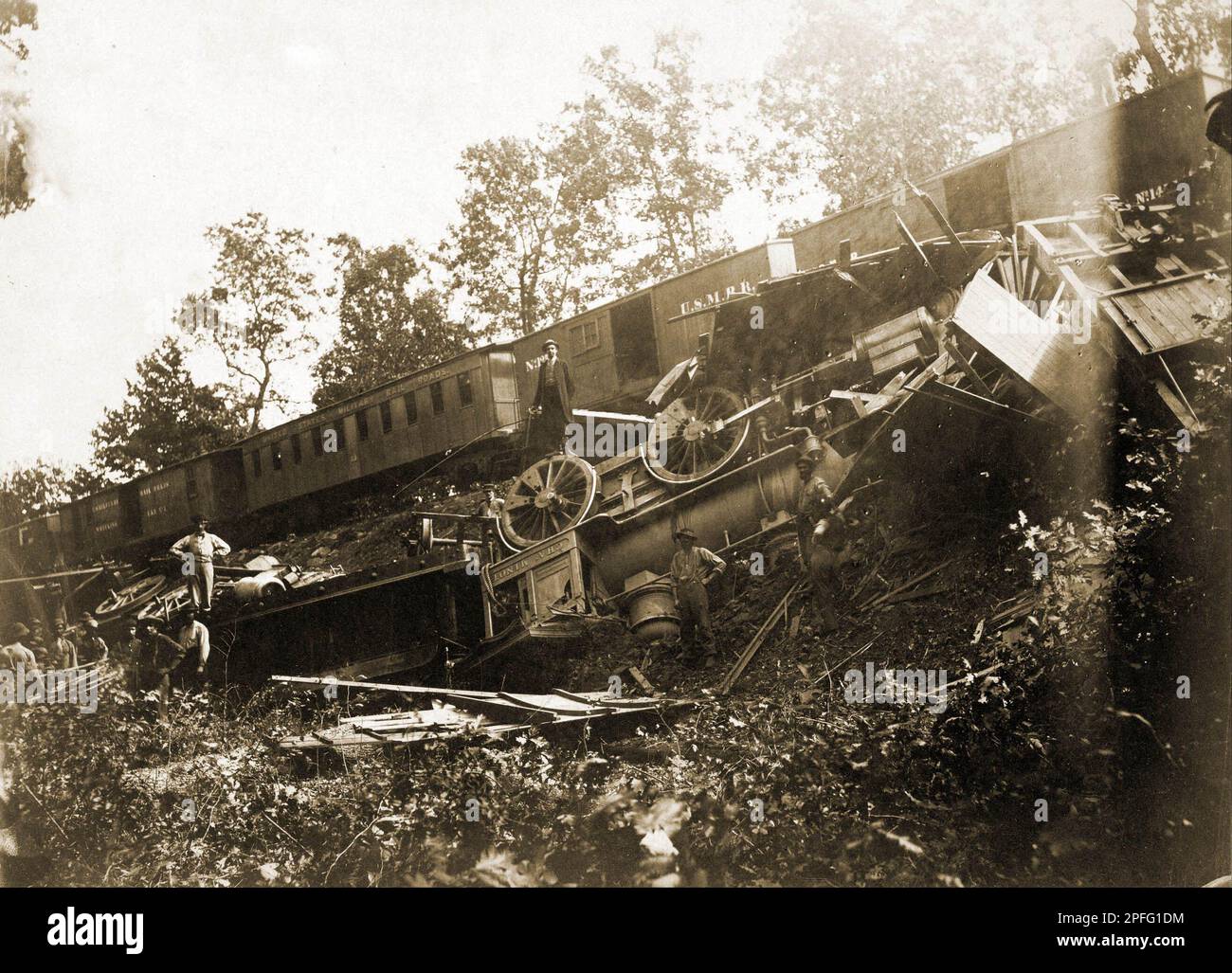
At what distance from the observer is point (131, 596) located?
18.5 feet

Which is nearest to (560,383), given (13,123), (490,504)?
(490,504)

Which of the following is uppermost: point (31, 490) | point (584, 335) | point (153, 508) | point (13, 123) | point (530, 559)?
point (13, 123)

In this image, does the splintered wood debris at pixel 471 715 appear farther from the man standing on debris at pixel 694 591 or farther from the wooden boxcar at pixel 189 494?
the wooden boxcar at pixel 189 494

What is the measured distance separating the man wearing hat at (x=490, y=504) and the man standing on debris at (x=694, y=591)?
1.00m

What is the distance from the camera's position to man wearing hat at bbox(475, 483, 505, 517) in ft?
Answer: 16.5

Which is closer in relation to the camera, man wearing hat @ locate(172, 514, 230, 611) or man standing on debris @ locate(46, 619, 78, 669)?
man standing on debris @ locate(46, 619, 78, 669)

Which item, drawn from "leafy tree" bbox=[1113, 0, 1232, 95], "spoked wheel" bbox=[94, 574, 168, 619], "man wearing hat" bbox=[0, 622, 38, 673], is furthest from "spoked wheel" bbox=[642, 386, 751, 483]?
"man wearing hat" bbox=[0, 622, 38, 673]

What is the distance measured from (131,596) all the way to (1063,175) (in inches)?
203

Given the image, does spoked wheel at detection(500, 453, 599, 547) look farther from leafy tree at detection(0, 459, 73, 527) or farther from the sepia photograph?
leafy tree at detection(0, 459, 73, 527)

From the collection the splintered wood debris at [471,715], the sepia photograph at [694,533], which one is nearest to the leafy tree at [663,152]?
the sepia photograph at [694,533]

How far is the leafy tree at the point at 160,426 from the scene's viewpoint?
5.86 meters

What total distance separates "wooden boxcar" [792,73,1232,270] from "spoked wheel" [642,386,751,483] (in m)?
0.79

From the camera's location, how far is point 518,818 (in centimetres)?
430

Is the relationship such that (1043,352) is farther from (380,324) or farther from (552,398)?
(380,324)
